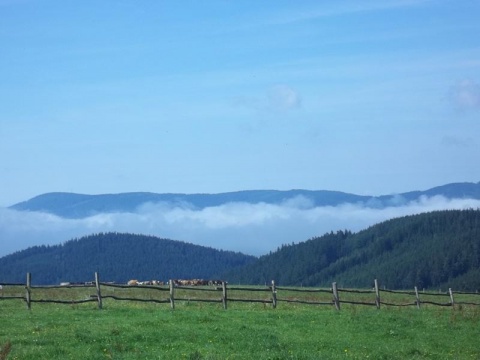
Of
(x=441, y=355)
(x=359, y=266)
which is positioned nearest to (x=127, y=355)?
(x=441, y=355)

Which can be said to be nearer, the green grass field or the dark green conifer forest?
the green grass field

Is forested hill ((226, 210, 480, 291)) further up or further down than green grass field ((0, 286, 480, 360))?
further up

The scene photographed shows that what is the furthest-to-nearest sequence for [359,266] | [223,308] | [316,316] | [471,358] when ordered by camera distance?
[359,266] → [223,308] → [316,316] → [471,358]

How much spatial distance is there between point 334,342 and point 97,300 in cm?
1315

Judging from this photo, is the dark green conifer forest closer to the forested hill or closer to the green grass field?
the forested hill

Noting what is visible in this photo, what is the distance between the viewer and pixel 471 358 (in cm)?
2731

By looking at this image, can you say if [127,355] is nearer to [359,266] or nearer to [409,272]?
[409,272]

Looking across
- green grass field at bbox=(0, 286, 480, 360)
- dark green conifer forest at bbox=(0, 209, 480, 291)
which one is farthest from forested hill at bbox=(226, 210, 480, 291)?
green grass field at bbox=(0, 286, 480, 360)

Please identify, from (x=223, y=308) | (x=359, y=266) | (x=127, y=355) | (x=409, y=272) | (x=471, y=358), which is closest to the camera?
(x=127, y=355)

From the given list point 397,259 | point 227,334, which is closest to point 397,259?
point 397,259

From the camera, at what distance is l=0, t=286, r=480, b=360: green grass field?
25.8m

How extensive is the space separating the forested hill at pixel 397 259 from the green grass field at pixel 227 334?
103245mm

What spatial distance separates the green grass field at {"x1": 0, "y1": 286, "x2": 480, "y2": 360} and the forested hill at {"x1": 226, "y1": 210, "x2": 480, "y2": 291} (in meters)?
103

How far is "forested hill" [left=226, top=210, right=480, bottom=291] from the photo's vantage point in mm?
151250
